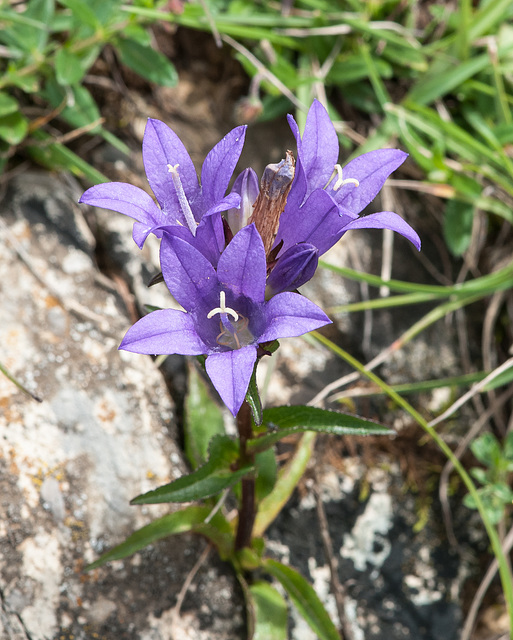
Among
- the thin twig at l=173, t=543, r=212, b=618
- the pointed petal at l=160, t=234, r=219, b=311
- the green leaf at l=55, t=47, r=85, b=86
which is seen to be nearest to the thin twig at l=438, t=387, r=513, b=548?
the thin twig at l=173, t=543, r=212, b=618

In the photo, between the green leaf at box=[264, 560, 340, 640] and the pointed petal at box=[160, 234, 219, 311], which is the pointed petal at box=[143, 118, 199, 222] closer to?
the pointed petal at box=[160, 234, 219, 311]

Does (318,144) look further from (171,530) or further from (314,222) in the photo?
(171,530)

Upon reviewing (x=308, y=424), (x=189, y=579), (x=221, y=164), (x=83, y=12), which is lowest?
(x=189, y=579)

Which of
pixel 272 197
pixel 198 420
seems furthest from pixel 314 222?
pixel 198 420

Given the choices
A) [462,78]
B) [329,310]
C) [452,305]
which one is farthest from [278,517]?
[462,78]

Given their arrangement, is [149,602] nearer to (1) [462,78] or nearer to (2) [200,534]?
(2) [200,534]

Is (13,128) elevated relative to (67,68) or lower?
lower

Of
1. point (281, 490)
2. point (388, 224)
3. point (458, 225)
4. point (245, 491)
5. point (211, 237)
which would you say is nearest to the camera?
point (388, 224)
